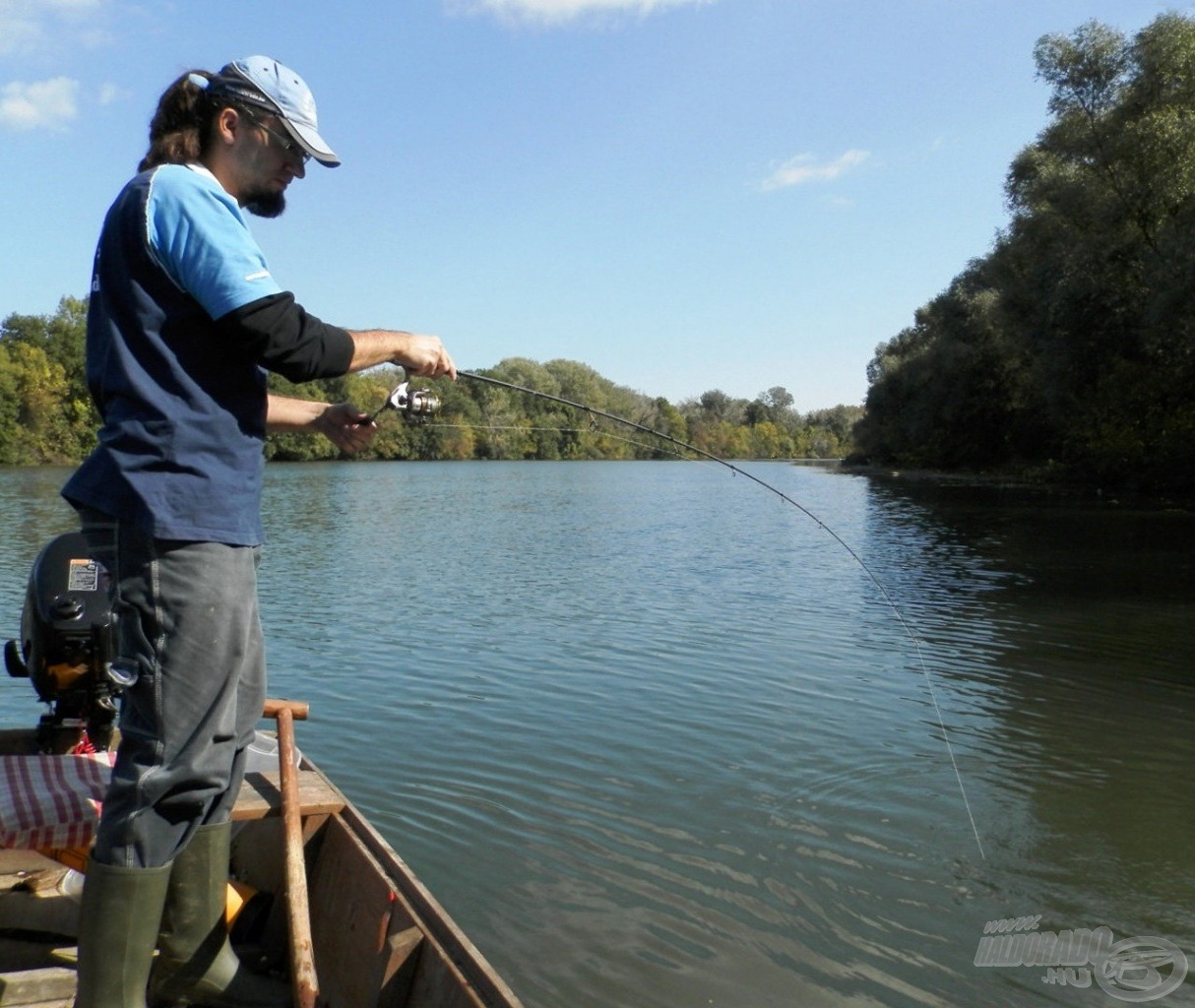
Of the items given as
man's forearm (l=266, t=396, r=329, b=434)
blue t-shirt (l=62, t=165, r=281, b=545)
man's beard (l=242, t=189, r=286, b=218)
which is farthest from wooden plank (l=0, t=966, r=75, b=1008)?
man's beard (l=242, t=189, r=286, b=218)

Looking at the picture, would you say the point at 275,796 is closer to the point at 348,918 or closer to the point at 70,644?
the point at 348,918

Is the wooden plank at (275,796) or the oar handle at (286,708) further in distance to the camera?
the oar handle at (286,708)

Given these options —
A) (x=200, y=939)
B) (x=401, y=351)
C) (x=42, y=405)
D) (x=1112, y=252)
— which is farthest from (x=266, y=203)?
(x=42, y=405)

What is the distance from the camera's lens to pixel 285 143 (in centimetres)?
293

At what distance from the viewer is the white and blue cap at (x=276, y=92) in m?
2.84

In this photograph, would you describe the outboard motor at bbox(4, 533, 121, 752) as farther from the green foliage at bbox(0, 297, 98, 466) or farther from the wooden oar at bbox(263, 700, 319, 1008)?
the green foliage at bbox(0, 297, 98, 466)

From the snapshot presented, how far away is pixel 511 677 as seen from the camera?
10594 mm

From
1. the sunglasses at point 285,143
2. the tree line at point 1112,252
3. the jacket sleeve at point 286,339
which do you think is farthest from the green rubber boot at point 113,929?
the tree line at point 1112,252

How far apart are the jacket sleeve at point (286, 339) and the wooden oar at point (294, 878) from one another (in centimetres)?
146

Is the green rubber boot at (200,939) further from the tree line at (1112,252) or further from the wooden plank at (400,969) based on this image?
the tree line at (1112,252)

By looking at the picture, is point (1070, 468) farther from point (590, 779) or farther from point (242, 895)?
point (242, 895)

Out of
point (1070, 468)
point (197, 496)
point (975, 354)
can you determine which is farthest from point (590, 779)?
point (975, 354)

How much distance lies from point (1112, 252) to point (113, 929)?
99.9 ft

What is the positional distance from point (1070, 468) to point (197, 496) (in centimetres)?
4439
